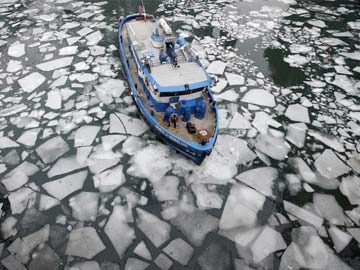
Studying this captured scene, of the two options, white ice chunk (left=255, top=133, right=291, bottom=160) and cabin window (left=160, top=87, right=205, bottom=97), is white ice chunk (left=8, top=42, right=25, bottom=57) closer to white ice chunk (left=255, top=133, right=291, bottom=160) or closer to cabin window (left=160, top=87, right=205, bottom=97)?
cabin window (left=160, top=87, right=205, bottom=97)

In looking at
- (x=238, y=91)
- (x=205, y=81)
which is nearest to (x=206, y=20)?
(x=238, y=91)

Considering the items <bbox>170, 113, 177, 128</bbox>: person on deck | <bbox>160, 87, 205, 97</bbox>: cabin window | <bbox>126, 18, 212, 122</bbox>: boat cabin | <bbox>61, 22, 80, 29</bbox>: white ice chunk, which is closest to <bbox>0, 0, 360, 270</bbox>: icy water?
<bbox>61, 22, 80, 29</bbox>: white ice chunk

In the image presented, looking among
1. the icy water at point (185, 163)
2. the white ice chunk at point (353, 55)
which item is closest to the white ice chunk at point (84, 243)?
the icy water at point (185, 163)

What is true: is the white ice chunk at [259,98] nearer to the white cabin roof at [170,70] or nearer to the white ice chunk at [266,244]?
the white cabin roof at [170,70]

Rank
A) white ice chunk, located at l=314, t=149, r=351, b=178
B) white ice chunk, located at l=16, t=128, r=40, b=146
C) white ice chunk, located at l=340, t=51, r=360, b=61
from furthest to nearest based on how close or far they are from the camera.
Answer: white ice chunk, located at l=340, t=51, r=360, b=61
white ice chunk, located at l=16, t=128, r=40, b=146
white ice chunk, located at l=314, t=149, r=351, b=178

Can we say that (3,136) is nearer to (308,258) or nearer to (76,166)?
(76,166)

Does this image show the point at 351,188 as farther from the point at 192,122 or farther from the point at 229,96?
the point at 229,96
